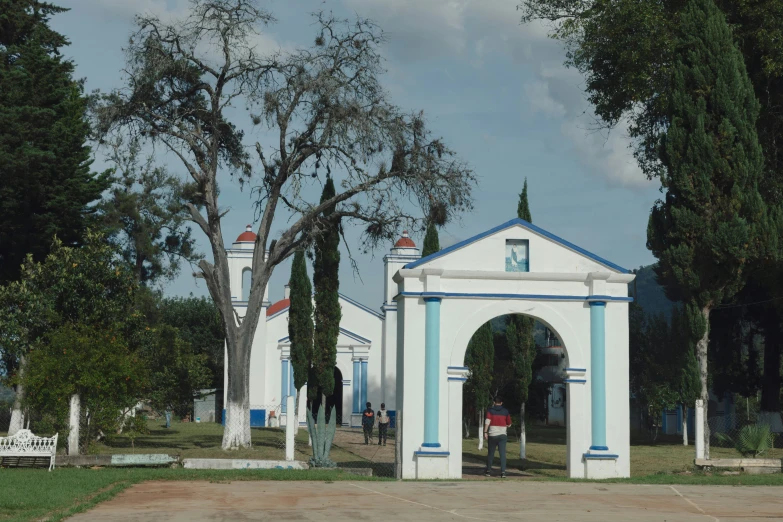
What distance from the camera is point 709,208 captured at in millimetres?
22891

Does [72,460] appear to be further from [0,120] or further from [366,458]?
[0,120]

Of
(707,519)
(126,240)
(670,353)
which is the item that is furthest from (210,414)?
(707,519)

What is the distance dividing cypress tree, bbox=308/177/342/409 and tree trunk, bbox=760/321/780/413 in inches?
663

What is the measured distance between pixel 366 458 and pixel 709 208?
1099 cm

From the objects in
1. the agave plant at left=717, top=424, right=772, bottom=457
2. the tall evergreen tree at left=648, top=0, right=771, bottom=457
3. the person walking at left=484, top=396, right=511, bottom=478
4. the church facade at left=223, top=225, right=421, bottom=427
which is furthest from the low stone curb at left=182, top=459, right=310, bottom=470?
the church facade at left=223, top=225, right=421, bottom=427

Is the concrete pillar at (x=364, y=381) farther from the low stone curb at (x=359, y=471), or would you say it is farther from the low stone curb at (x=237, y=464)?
the low stone curb at (x=237, y=464)

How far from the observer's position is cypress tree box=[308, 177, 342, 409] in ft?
96.0

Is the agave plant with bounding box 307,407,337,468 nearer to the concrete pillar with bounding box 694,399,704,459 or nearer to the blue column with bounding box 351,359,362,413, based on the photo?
the concrete pillar with bounding box 694,399,704,459

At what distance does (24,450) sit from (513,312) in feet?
33.0

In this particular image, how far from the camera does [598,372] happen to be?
19.2 m

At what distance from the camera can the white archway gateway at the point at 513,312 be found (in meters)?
19.0

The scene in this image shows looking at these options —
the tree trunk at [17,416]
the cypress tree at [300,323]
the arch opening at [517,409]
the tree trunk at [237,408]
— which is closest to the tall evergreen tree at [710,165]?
the arch opening at [517,409]

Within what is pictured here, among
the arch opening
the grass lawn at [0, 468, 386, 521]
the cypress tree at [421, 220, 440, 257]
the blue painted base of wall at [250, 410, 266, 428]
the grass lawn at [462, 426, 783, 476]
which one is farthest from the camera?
the blue painted base of wall at [250, 410, 266, 428]

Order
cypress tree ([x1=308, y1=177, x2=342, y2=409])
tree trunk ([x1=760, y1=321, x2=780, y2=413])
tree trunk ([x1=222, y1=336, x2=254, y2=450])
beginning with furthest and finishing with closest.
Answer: tree trunk ([x1=760, y1=321, x2=780, y2=413]) → cypress tree ([x1=308, y1=177, x2=342, y2=409]) → tree trunk ([x1=222, y1=336, x2=254, y2=450])
